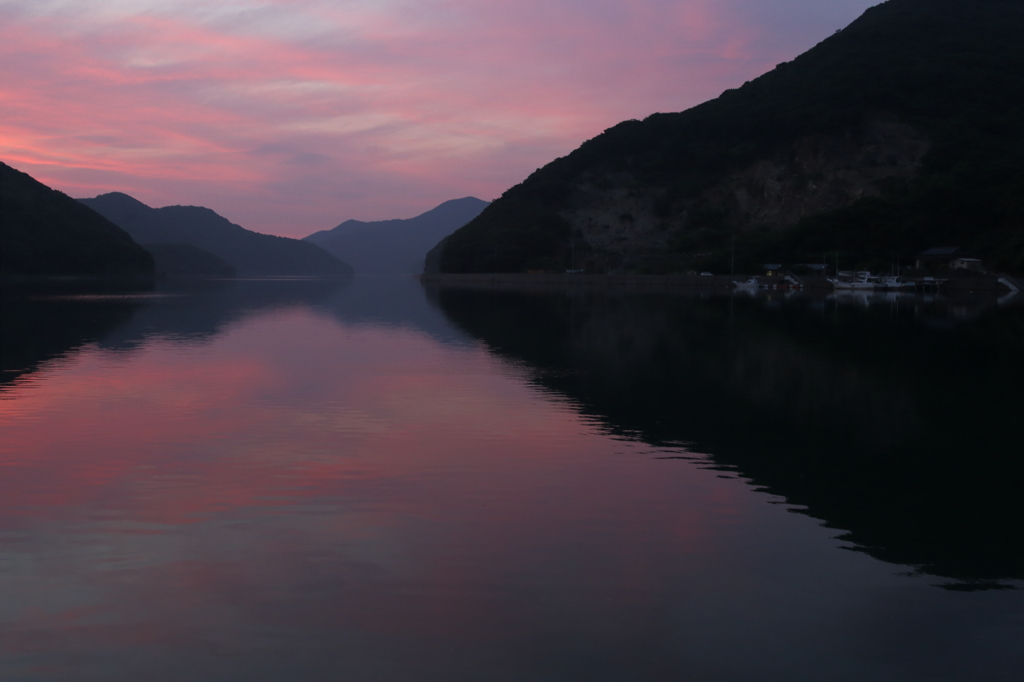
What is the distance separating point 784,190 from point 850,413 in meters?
174

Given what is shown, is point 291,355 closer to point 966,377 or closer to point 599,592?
point 966,377

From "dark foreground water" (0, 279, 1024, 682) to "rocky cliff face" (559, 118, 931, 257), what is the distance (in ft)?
522

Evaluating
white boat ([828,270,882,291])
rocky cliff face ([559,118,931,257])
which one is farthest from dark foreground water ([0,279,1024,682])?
rocky cliff face ([559,118,931,257])

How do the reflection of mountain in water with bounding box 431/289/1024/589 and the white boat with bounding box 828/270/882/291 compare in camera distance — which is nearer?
the reflection of mountain in water with bounding box 431/289/1024/589

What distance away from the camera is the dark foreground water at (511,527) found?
8.18 meters

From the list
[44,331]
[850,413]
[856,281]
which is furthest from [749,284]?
[850,413]

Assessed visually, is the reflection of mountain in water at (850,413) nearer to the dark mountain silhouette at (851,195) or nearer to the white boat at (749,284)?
the white boat at (749,284)

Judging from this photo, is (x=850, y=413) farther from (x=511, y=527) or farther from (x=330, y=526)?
(x=330, y=526)

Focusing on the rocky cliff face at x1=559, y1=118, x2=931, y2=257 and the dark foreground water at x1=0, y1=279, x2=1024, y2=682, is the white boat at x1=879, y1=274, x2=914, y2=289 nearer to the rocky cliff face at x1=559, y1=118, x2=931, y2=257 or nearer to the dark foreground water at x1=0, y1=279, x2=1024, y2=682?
the rocky cliff face at x1=559, y1=118, x2=931, y2=257

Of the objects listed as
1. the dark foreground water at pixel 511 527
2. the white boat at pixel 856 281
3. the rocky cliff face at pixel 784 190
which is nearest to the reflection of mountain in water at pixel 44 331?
the dark foreground water at pixel 511 527

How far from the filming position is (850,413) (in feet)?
71.7

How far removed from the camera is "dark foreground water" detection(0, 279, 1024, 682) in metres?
8.18

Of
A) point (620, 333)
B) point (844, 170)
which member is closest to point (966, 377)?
point (620, 333)

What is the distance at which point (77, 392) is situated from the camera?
981 inches
